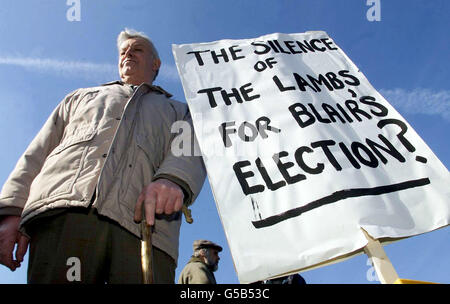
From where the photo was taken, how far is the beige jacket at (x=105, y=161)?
152 cm

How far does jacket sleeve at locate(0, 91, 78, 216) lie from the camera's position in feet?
5.23

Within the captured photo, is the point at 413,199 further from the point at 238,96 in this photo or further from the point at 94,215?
the point at 94,215

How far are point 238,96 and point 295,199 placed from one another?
62cm

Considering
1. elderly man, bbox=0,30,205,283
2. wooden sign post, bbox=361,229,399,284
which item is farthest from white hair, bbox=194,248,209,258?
wooden sign post, bbox=361,229,399,284

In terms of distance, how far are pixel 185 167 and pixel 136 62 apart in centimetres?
100

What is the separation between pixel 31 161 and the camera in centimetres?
180

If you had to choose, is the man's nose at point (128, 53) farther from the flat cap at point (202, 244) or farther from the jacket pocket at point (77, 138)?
the flat cap at point (202, 244)

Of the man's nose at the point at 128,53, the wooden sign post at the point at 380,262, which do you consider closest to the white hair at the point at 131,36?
the man's nose at the point at 128,53

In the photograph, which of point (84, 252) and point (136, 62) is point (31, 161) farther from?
point (136, 62)

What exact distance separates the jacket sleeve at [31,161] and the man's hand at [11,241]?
0.04m

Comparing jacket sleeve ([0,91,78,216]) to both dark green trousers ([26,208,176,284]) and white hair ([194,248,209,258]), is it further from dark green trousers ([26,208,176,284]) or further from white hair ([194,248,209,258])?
white hair ([194,248,209,258])

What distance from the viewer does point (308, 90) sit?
1801mm

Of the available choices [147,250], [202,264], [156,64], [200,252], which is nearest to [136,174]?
[147,250]
